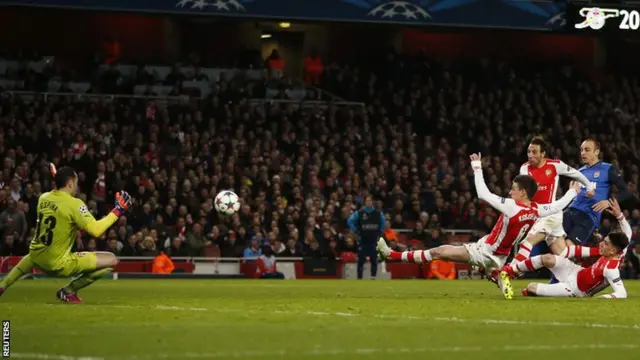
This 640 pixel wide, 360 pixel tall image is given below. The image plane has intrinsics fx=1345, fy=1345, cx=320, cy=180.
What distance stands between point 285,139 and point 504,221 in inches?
706

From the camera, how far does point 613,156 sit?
37031 millimetres

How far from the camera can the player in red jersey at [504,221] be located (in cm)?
1642

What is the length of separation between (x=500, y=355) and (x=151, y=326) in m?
3.44

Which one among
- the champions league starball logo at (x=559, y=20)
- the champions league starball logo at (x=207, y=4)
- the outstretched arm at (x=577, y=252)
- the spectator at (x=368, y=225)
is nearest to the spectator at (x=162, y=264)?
the spectator at (x=368, y=225)

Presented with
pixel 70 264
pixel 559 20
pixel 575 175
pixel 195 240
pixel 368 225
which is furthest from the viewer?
pixel 559 20

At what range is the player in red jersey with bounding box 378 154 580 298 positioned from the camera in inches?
647

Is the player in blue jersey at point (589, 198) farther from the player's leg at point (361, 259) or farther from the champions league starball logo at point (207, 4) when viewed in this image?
the champions league starball logo at point (207, 4)

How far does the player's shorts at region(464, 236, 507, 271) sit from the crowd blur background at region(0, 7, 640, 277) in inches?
512

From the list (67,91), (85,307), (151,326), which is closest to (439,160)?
(67,91)

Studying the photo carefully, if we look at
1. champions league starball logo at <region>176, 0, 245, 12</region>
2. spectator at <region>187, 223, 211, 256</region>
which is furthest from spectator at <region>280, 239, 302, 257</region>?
champions league starball logo at <region>176, 0, 245, 12</region>

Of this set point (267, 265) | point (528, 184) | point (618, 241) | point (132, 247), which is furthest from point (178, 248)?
point (618, 241)

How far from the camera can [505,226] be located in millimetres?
16625

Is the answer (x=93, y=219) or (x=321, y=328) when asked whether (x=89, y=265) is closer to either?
(x=93, y=219)

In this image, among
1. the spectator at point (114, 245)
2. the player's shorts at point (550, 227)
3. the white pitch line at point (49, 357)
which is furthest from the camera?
the spectator at point (114, 245)
